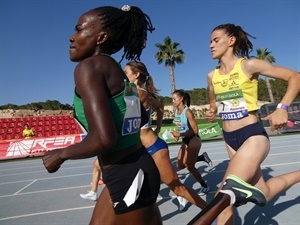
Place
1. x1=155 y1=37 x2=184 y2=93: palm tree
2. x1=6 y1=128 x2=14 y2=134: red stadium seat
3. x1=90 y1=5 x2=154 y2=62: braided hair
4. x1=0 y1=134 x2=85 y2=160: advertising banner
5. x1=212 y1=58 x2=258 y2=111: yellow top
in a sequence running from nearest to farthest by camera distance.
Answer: x1=90 y1=5 x2=154 y2=62: braided hair < x1=212 y1=58 x2=258 y2=111: yellow top < x1=0 y1=134 x2=85 y2=160: advertising banner < x1=6 y1=128 x2=14 y2=134: red stadium seat < x1=155 y1=37 x2=184 y2=93: palm tree

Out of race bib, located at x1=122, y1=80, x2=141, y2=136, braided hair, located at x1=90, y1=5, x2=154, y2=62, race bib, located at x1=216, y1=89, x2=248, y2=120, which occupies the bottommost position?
race bib, located at x1=216, y1=89, x2=248, y2=120

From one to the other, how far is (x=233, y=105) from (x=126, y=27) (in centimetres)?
153

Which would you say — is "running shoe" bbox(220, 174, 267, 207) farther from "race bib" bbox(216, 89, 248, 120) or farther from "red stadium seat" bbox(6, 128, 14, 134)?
"red stadium seat" bbox(6, 128, 14, 134)

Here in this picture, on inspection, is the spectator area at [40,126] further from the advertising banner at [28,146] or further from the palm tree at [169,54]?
the palm tree at [169,54]

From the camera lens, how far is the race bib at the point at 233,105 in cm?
271

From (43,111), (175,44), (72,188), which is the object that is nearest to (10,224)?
(72,188)

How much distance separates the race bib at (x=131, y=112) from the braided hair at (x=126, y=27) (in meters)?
0.32

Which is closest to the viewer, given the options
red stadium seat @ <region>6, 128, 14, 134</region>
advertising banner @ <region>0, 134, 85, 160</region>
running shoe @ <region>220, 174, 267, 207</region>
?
running shoe @ <region>220, 174, 267, 207</region>

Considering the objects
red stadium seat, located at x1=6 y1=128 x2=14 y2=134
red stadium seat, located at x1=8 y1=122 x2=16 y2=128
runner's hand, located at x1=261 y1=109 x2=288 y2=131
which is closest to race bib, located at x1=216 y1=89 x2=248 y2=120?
runner's hand, located at x1=261 y1=109 x2=288 y2=131

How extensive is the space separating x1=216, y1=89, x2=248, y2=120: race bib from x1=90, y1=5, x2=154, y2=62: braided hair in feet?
A: 4.01

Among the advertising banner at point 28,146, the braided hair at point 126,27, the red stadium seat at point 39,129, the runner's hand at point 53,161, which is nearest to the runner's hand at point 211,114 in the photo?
the braided hair at point 126,27

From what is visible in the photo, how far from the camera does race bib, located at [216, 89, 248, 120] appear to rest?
271 centimetres

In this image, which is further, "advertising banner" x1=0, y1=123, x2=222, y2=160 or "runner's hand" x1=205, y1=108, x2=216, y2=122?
"advertising banner" x1=0, y1=123, x2=222, y2=160

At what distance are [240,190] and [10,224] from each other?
3.74 metres
